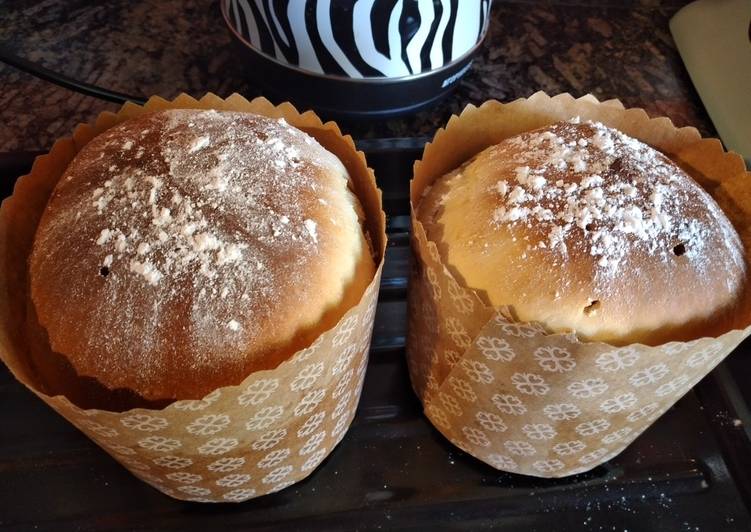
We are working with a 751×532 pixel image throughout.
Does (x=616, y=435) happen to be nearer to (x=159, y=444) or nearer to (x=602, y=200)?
(x=602, y=200)

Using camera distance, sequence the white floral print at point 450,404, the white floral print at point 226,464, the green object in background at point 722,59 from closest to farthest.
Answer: the white floral print at point 226,464 < the white floral print at point 450,404 < the green object in background at point 722,59

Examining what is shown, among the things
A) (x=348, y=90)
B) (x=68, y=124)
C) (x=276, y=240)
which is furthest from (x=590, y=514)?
(x=68, y=124)

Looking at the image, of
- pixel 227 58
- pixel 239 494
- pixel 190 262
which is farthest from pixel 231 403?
pixel 227 58

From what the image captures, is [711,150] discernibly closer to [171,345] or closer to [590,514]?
[590,514]

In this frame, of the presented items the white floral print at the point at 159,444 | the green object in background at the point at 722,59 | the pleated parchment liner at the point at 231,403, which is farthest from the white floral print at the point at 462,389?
the green object in background at the point at 722,59

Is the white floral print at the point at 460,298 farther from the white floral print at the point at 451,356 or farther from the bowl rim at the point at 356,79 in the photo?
the bowl rim at the point at 356,79

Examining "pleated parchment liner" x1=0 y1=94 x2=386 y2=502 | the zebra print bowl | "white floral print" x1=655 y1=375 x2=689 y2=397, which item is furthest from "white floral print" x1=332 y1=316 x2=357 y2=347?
the zebra print bowl
